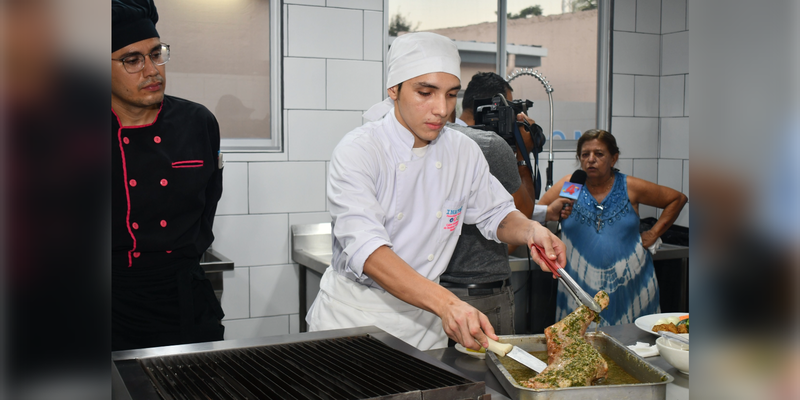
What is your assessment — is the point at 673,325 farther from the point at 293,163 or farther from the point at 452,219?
the point at 293,163

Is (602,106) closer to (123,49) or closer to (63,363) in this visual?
(123,49)

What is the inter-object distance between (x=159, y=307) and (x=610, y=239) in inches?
84.3

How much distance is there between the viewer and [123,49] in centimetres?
157

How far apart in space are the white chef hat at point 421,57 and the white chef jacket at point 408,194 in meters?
0.14

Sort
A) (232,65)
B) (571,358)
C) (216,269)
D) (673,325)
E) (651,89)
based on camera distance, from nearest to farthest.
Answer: (571,358) → (673,325) → (216,269) → (232,65) → (651,89)

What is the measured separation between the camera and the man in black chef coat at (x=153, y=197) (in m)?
1.61

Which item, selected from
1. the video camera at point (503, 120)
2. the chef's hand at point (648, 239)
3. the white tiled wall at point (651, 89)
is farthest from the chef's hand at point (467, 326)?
the white tiled wall at point (651, 89)

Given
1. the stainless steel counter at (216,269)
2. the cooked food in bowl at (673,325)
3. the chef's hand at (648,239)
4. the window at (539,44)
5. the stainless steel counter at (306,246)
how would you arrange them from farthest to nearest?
1. the window at (539,44)
2. the chef's hand at (648,239)
3. the stainless steel counter at (306,246)
4. the stainless steel counter at (216,269)
5. the cooked food in bowl at (673,325)

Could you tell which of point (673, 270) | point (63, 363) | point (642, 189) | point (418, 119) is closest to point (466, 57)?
point (642, 189)

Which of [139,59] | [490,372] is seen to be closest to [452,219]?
[490,372]

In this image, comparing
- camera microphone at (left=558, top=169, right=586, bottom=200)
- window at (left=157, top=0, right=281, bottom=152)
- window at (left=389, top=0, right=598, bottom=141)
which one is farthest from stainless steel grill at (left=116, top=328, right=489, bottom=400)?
window at (left=389, top=0, right=598, bottom=141)

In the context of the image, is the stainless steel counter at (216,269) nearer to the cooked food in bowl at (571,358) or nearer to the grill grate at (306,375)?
the grill grate at (306,375)

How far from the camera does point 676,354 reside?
46.9 inches

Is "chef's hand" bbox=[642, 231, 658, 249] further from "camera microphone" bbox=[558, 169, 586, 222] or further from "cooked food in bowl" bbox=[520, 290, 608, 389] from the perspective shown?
"cooked food in bowl" bbox=[520, 290, 608, 389]
